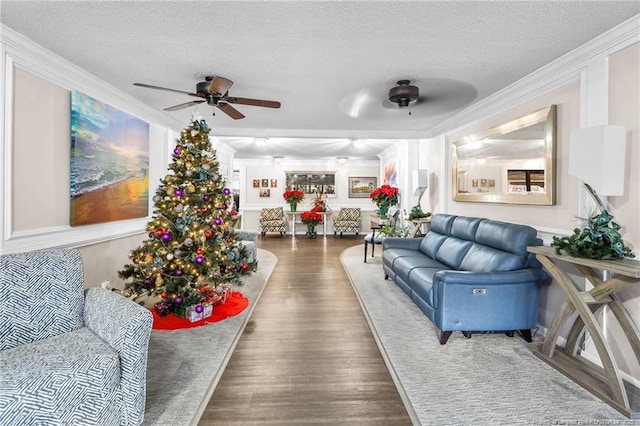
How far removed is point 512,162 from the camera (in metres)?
3.26

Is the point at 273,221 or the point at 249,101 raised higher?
the point at 249,101

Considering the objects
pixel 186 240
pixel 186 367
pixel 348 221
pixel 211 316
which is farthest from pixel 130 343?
pixel 348 221

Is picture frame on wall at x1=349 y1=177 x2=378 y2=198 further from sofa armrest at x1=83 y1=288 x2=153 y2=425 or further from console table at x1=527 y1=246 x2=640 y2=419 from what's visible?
sofa armrest at x1=83 y1=288 x2=153 y2=425

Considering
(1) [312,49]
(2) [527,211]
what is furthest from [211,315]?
(2) [527,211]

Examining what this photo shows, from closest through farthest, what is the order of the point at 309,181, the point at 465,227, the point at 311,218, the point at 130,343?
the point at 130,343, the point at 465,227, the point at 311,218, the point at 309,181

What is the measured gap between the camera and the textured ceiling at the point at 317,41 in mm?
1864

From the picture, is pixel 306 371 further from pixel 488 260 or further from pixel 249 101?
pixel 249 101

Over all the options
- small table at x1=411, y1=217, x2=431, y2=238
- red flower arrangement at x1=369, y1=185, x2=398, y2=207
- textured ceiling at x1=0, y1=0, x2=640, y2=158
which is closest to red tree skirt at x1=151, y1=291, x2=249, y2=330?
textured ceiling at x1=0, y1=0, x2=640, y2=158

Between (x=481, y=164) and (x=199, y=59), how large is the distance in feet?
10.9

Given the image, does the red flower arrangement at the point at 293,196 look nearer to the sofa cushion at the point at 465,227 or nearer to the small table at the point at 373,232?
the small table at the point at 373,232

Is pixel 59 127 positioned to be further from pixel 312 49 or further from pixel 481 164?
pixel 481 164

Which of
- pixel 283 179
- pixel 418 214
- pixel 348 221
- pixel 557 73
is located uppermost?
pixel 557 73

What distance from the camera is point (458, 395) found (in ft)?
6.43

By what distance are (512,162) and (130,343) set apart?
12.0 ft
